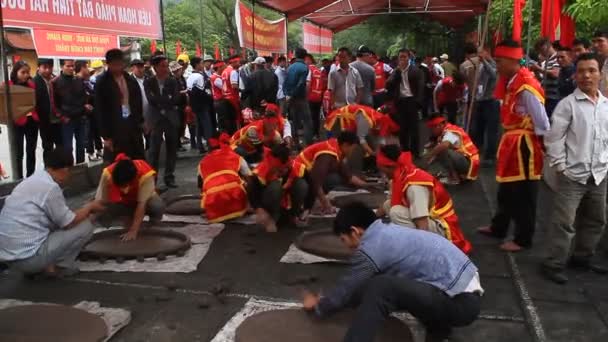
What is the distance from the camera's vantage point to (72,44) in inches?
236

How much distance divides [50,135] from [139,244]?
11.2 feet

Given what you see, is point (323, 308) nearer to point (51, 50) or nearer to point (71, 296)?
point (71, 296)

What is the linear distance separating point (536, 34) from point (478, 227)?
806cm

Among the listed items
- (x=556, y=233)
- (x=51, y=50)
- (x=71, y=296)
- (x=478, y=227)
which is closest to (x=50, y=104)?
(x=51, y=50)

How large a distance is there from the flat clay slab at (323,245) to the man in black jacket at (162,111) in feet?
9.08

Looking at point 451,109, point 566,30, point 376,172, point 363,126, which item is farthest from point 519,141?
point 451,109

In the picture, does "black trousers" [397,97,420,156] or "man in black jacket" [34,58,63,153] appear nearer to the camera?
"man in black jacket" [34,58,63,153]

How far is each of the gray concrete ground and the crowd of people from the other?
0.19 meters

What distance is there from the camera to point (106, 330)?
320 cm

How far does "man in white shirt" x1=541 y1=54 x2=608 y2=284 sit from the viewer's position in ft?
12.7

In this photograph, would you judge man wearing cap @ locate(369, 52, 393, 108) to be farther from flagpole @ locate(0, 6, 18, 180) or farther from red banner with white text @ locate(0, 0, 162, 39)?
flagpole @ locate(0, 6, 18, 180)

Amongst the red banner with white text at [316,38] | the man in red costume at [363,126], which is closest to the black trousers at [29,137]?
the man in red costume at [363,126]

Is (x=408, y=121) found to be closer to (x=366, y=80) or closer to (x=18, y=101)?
(x=366, y=80)

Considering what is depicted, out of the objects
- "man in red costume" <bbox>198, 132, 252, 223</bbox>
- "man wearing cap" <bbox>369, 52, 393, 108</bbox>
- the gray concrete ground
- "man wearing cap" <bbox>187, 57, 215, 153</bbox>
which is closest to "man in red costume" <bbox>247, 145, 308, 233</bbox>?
"man in red costume" <bbox>198, 132, 252, 223</bbox>
